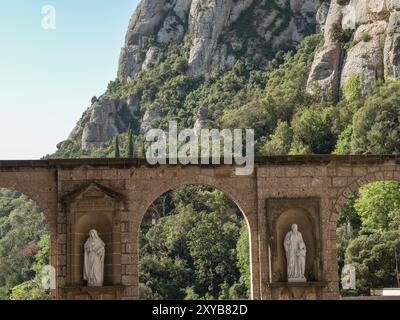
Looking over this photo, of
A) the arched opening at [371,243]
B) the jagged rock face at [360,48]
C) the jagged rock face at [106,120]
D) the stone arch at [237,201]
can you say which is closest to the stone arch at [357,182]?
the stone arch at [237,201]

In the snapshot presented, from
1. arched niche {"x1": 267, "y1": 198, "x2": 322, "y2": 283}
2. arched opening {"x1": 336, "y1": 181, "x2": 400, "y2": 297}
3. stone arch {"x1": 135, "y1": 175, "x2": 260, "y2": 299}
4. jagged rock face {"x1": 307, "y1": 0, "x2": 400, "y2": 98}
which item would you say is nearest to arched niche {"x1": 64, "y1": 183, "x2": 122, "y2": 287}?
stone arch {"x1": 135, "y1": 175, "x2": 260, "y2": 299}

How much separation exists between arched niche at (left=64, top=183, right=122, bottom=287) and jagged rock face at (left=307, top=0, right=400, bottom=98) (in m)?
64.2

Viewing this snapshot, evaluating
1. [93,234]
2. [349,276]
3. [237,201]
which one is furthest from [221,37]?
[93,234]

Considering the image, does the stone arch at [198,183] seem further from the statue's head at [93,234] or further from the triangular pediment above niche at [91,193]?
the statue's head at [93,234]

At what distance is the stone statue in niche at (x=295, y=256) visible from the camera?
25.7 m

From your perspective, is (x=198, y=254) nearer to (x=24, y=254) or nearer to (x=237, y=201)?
(x=24, y=254)

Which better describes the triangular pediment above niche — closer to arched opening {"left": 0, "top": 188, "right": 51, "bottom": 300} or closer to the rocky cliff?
arched opening {"left": 0, "top": 188, "right": 51, "bottom": 300}

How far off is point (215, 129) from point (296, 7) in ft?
102

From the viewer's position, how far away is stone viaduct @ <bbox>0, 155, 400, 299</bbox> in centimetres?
2569

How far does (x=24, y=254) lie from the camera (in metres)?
81.1

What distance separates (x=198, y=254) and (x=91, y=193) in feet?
142

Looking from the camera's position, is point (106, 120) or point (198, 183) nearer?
point (198, 183)

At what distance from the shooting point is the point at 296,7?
123m

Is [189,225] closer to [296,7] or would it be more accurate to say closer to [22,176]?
[22,176]
